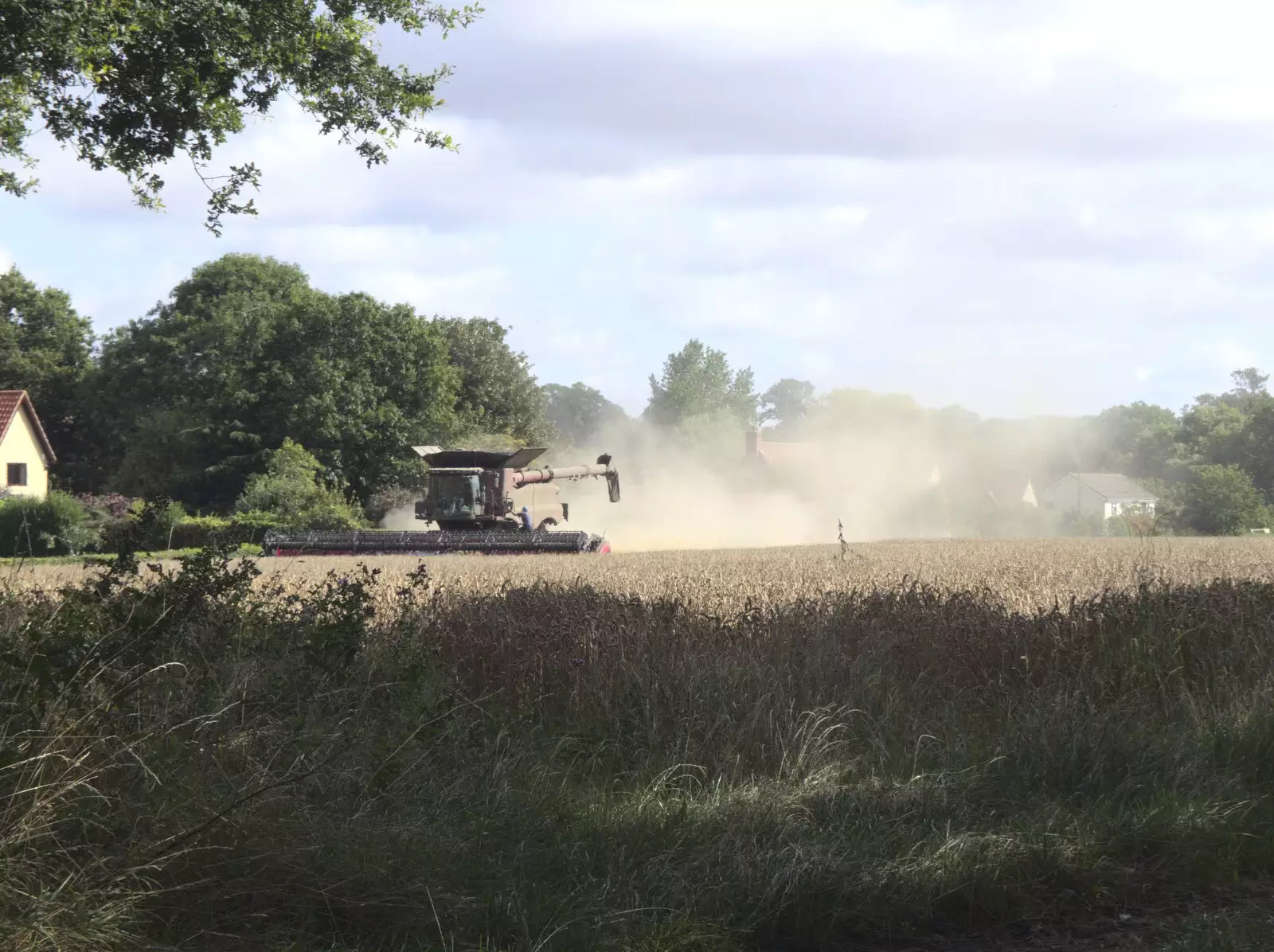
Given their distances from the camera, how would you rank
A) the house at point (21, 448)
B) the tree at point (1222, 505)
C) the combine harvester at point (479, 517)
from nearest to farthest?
1. the combine harvester at point (479, 517)
2. the house at point (21, 448)
3. the tree at point (1222, 505)

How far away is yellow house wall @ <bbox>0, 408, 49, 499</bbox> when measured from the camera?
177ft

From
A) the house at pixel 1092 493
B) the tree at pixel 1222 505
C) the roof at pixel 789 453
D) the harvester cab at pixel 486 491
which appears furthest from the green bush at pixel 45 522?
the house at pixel 1092 493

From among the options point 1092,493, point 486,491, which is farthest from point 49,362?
point 1092,493

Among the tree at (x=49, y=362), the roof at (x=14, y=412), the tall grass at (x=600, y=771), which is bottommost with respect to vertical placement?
the tall grass at (x=600, y=771)

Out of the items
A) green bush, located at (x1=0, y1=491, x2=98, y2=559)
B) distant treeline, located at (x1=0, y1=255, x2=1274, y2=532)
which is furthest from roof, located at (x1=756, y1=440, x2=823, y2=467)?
green bush, located at (x1=0, y1=491, x2=98, y2=559)

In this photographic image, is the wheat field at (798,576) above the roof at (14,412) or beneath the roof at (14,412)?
beneath

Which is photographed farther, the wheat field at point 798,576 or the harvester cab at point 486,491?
the harvester cab at point 486,491

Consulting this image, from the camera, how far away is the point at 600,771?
6711 millimetres

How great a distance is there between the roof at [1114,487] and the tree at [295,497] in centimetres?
7194

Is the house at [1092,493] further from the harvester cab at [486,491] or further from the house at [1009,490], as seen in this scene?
the harvester cab at [486,491]

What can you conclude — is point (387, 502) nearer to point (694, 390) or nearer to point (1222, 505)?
point (1222, 505)

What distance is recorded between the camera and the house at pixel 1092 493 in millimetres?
100438

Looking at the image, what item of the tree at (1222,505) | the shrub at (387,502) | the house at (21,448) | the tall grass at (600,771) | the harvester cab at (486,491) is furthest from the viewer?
the tree at (1222,505)

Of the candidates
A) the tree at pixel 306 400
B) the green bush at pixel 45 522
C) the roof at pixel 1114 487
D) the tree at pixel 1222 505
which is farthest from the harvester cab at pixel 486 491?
the roof at pixel 1114 487
